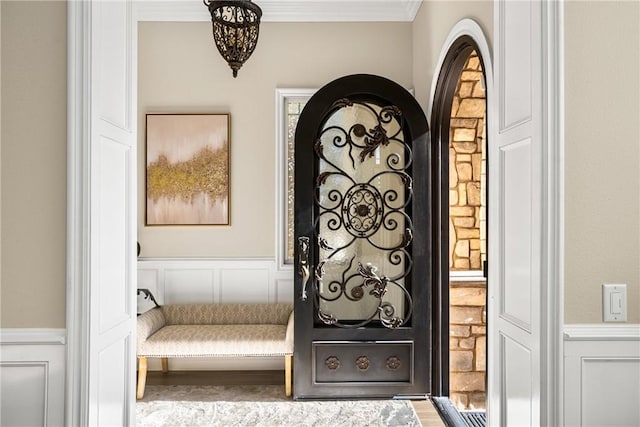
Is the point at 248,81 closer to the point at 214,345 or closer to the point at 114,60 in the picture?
the point at 214,345

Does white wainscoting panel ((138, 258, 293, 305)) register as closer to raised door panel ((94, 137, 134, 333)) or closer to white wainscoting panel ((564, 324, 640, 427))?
raised door panel ((94, 137, 134, 333))

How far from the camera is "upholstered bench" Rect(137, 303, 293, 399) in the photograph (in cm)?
352

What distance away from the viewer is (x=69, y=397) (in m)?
1.66

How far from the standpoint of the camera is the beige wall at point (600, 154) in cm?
158

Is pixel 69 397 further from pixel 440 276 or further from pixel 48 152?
pixel 440 276

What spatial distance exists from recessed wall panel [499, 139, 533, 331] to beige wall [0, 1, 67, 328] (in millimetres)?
1481

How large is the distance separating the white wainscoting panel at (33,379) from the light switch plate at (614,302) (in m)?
1.67

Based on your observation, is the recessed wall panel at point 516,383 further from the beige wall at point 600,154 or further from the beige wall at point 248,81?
the beige wall at point 248,81

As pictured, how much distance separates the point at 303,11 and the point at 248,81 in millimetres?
702

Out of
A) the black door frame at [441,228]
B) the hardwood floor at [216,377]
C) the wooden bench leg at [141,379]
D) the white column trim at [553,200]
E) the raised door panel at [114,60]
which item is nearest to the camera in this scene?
the white column trim at [553,200]

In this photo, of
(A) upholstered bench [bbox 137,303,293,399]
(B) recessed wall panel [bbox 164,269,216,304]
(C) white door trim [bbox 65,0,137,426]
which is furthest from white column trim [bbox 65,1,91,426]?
(B) recessed wall panel [bbox 164,269,216,304]

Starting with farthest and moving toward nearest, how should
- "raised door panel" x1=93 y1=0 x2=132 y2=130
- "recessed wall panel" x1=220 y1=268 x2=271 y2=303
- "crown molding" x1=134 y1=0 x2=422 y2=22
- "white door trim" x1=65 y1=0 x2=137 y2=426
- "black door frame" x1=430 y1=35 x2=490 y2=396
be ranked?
"recessed wall panel" x1=220 y1=268 x2=271 y2=303
"crown molding" x1=134 y1=0 x2=422 y2=22
"black door frame" x1=430 y1=35 x2=490 y2=396
"raised door panel" x1=93 y1=0 x2=132 y2=130
"white door trim" x1=65 y1=0 x2=137 y2=426

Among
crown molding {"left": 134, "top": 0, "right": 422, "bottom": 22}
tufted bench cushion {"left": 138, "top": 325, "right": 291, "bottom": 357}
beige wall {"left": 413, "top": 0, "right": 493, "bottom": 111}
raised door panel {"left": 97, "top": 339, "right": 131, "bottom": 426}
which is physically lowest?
tufted bench cushion {"left": 138, "top": 325, "right": 291, "bottom": 357}

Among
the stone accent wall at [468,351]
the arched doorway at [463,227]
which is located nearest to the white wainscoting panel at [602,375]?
the arched doorway at [463,227]
